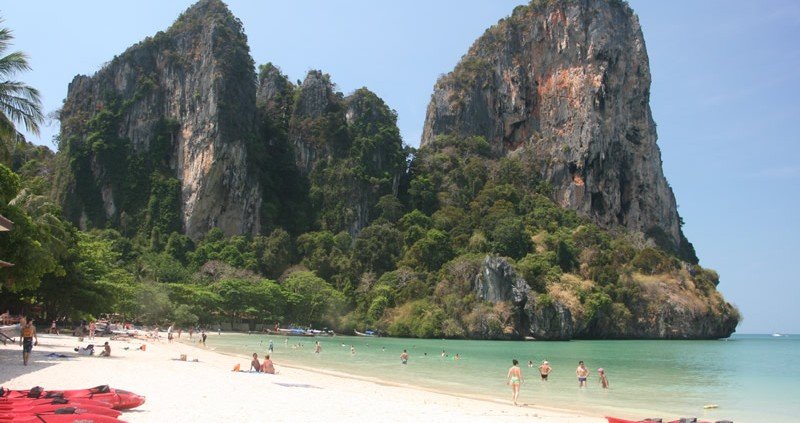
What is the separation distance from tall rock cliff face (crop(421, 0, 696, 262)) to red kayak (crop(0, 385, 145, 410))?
91324 mm

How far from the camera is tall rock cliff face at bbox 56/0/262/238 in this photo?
9275 cm

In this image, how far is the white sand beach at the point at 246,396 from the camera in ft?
44.0

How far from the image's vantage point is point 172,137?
321 feet

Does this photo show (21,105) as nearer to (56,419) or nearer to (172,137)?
(56,419)

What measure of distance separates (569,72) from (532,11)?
16.1 m

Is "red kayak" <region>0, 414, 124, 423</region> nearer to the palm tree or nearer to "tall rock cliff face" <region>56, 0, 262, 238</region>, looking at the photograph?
the palm tree

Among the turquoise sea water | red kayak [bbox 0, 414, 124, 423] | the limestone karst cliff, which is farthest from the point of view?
the limestone karst cliff

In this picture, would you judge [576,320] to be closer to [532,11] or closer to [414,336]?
[414,336]

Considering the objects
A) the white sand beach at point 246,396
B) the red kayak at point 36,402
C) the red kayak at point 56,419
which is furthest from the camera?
the white sand beach at point 246,396

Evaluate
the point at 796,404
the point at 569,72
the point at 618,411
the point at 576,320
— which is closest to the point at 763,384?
the point at 796,404

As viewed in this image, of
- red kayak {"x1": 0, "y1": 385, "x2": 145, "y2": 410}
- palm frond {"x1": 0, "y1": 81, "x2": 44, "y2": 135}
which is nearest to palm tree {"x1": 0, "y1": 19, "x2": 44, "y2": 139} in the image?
palm frond {"x1": 0, "y1": 81, "x2": 44, "y2": 135}

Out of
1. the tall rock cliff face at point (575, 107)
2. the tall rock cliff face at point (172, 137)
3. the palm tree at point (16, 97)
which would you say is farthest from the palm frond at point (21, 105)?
the tall rock cliff face at point (575, 107)

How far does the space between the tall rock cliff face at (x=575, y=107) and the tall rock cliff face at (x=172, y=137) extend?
39011 mm

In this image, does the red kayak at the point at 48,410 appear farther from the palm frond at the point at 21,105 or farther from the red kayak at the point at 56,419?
the palm frond at the point at 21,105
